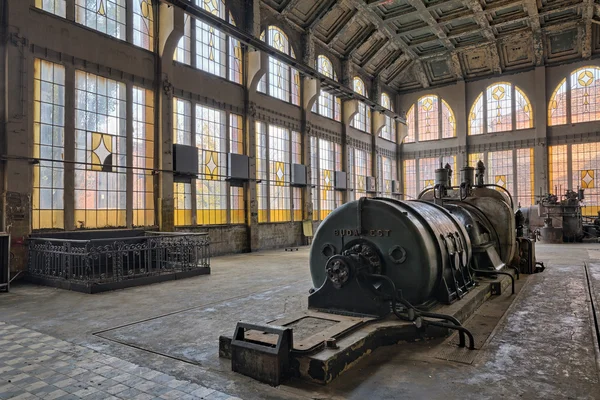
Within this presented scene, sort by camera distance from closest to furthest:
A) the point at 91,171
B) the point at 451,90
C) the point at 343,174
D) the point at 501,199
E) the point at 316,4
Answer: the point at 501,199 → the point at 91,171 → the point at 316,4 → the point at 343,174 → the point at 451,90

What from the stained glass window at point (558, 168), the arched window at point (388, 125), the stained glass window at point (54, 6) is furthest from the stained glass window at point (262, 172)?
the stained glass window at point (558, 168)

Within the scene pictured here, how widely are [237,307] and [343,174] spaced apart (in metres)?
15.5

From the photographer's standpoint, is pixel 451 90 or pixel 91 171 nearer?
pixel 91 171

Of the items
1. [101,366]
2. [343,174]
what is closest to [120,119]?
[101,366]

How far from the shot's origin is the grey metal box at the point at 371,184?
2348 centimetres

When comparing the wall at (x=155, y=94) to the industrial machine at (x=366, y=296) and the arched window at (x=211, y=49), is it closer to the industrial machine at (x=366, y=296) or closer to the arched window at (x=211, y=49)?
the arched window at (x=211, y=49)

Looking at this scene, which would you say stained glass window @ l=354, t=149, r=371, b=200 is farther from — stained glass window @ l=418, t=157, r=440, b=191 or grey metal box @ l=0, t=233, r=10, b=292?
grey metal box @ l=0, t=233, r=10, b=292

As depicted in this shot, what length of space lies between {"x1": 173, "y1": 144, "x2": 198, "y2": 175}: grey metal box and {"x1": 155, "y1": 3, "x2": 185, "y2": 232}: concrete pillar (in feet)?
0.56

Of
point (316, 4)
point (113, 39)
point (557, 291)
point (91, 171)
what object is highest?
point (316, 4)

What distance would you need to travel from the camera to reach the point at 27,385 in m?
3.45

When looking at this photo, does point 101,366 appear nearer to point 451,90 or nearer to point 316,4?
point 316,4

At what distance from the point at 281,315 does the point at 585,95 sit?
2362 cm

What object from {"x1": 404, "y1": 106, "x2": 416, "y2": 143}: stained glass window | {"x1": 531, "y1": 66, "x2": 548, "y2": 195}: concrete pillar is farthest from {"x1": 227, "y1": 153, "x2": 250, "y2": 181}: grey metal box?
{"x1": 531, "y1": 66, "x2": 548, "y2": 195}: concrete pillar

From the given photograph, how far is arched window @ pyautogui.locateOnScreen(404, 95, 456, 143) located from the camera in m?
26.2
